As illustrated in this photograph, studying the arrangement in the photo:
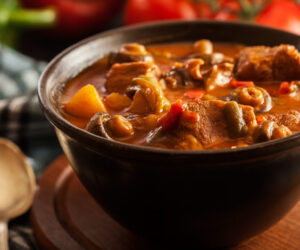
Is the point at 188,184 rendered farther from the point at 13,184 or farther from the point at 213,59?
the point at 13,184

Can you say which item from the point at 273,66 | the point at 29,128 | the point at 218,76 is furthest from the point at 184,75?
the point at 29,128

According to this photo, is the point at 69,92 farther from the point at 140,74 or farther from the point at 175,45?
the point at 175,45

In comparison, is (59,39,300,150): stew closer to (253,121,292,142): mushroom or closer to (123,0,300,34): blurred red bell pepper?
(253,121,292,142): mushroom

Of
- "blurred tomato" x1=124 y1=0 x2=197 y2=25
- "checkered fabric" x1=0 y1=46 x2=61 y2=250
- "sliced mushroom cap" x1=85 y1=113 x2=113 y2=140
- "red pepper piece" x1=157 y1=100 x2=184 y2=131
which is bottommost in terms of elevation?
"checkered fabric" x1=0 y1=46 x2=61 y2=250

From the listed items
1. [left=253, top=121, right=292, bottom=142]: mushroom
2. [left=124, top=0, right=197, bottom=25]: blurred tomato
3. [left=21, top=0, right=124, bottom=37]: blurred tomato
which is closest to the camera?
[left=253, top=121, right=292, bottom=142]: mushroom

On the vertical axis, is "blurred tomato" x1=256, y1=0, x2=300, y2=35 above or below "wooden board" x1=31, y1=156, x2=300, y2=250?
above

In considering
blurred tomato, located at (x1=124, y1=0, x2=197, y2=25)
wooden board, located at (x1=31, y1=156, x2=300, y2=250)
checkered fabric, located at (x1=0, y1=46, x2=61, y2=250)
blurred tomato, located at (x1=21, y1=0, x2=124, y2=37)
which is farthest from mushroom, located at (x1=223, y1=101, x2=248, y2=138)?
blurred tomato, located at (x1=21, y1=0, x2=124, y2=37)

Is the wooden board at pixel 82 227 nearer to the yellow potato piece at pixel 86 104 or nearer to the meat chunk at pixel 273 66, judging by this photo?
the yellow potato piece at pixel 86 104
